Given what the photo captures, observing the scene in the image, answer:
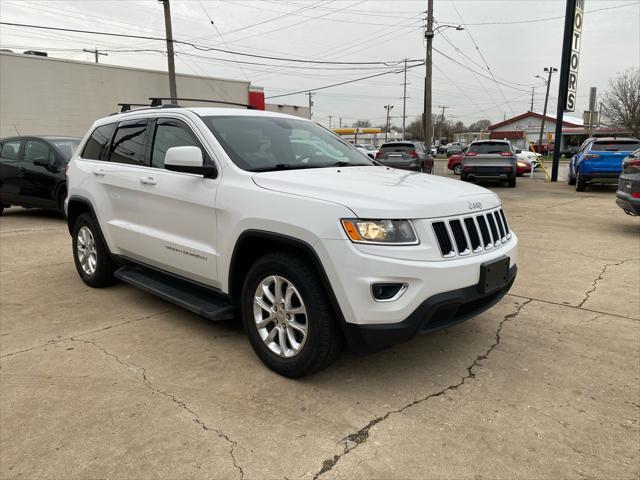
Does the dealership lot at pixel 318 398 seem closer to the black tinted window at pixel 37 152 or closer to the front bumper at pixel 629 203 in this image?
the front bumper at pixel 629 203

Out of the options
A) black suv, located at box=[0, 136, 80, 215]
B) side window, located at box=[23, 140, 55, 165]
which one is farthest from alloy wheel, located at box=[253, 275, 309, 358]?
side window, located at box=[23, 140, 55, 165]

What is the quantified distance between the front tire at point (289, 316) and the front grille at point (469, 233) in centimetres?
78

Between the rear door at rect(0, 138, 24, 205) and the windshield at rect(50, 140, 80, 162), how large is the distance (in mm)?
966

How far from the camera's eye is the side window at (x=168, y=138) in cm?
384

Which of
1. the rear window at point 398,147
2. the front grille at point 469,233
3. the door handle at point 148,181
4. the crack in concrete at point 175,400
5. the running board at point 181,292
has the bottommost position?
the crack in concrete at point 175,400

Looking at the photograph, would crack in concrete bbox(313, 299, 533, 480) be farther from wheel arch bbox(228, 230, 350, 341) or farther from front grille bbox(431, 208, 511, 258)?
front grille bbox(431, 208, 511, 258)

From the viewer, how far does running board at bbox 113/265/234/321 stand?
3.50 meters

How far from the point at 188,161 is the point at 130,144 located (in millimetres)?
1495

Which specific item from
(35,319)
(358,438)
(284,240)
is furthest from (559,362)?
(35,319)

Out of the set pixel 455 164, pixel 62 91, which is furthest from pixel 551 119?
pixel 62 91

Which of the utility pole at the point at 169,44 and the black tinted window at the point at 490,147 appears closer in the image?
the black tinted window at the point at 490,147

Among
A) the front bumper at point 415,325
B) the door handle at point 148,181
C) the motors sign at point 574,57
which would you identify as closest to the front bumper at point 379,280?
the front bumper at point 415,325

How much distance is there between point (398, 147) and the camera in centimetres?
1702

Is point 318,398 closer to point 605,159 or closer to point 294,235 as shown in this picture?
point 294,235
